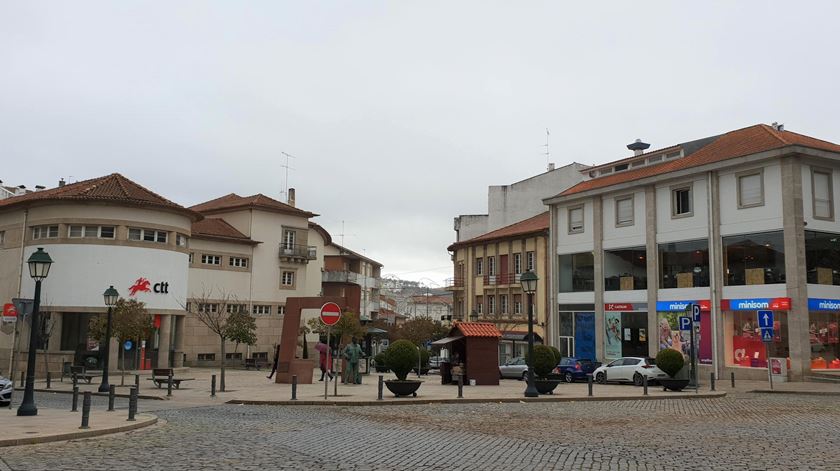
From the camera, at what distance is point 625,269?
4072 centimetres

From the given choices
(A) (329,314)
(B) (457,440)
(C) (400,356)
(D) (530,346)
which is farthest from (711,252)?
(B) (457,440)

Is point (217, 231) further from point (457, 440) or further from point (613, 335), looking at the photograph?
point (457, 440)

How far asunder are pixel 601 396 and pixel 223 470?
15558 mm

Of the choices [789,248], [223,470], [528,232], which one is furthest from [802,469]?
[528,232]

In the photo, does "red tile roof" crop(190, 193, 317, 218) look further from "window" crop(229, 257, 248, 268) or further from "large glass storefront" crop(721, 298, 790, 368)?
"large glass storefront" crop(721, 298, 790, 368)

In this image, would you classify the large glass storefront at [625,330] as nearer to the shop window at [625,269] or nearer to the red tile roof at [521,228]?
the shop window at [625,269]

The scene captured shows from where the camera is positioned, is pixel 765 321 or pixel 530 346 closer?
pixel 530 346

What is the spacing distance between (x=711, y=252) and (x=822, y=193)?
17.6 feet

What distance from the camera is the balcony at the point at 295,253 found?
51188mm

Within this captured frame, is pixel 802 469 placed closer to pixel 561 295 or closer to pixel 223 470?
pixel 223 470

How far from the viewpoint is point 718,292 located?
35.2 m

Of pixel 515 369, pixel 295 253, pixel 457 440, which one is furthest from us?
pixel 295 253

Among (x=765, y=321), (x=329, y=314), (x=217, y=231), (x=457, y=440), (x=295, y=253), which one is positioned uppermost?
(x=217, y=231)

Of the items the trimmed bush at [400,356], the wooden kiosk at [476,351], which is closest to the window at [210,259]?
the wooden kiosk at [476,351]
